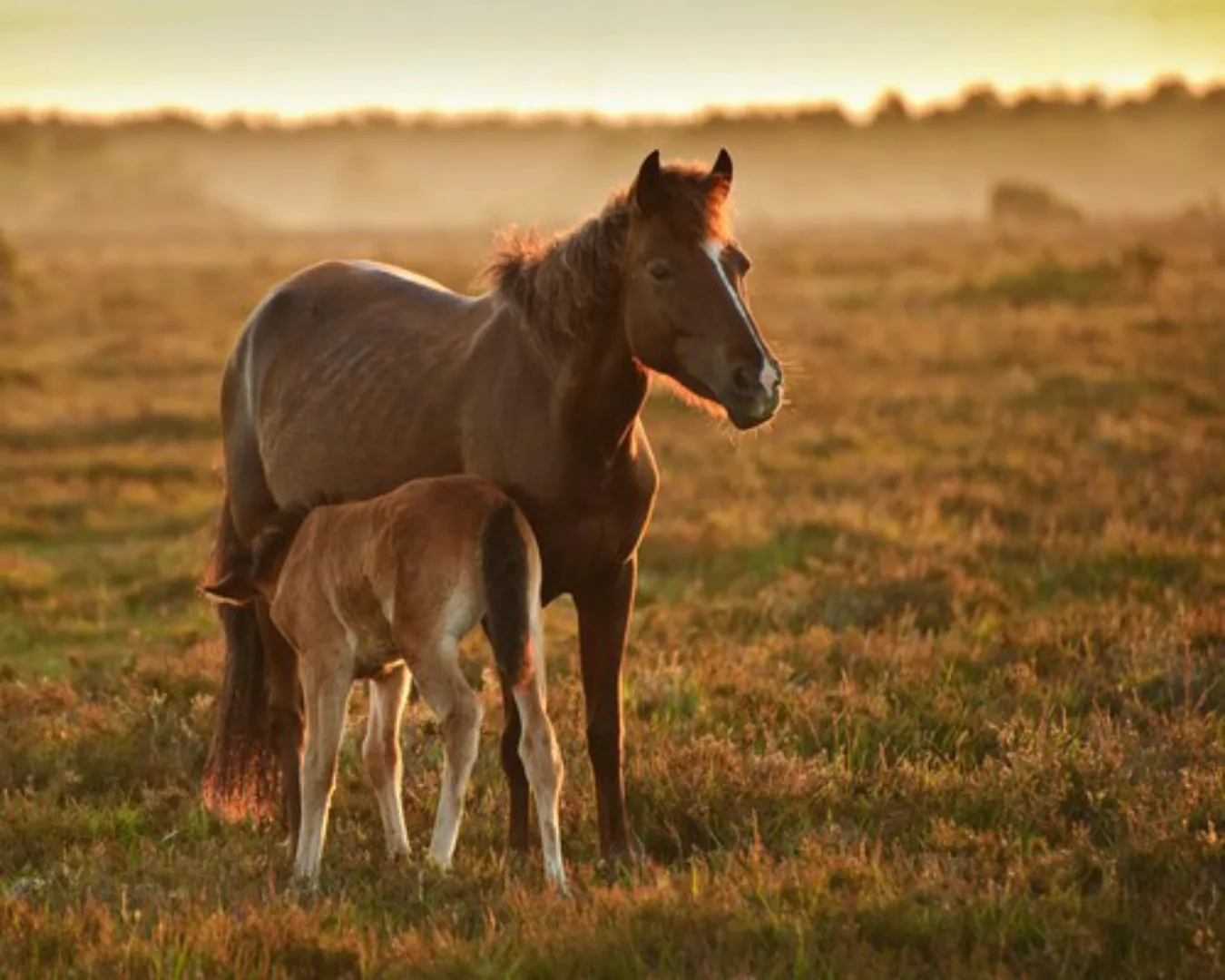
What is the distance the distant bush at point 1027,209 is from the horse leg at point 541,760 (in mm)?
71529

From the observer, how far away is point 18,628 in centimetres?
1150

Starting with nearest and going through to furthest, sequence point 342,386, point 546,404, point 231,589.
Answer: point 546,404
point 231,589
point 342,386

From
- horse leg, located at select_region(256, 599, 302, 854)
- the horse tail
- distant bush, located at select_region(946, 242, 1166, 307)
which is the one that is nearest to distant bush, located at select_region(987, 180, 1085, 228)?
distant bush, located at select_region(946, 242, 1166, 307)

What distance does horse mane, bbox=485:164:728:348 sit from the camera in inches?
246

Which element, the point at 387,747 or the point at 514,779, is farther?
the point at 387,747

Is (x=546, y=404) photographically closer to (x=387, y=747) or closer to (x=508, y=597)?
(x=508, y=597)

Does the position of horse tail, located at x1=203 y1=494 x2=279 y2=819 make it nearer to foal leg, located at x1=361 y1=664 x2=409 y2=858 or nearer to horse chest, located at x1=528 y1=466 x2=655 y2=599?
foal leg, located at x1=361 y1=664 x2=409 y2=858

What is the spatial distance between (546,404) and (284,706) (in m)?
1.84

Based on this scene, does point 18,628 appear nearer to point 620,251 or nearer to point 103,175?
point 620,251

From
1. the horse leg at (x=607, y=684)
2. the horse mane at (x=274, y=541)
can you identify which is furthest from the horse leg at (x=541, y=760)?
the horse mane at (x=274, y=541)

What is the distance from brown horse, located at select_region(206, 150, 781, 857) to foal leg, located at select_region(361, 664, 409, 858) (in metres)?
0.45

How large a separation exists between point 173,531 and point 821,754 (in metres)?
8.73

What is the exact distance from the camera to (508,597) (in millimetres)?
6074

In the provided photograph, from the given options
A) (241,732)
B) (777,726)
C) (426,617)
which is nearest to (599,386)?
(426,617)
